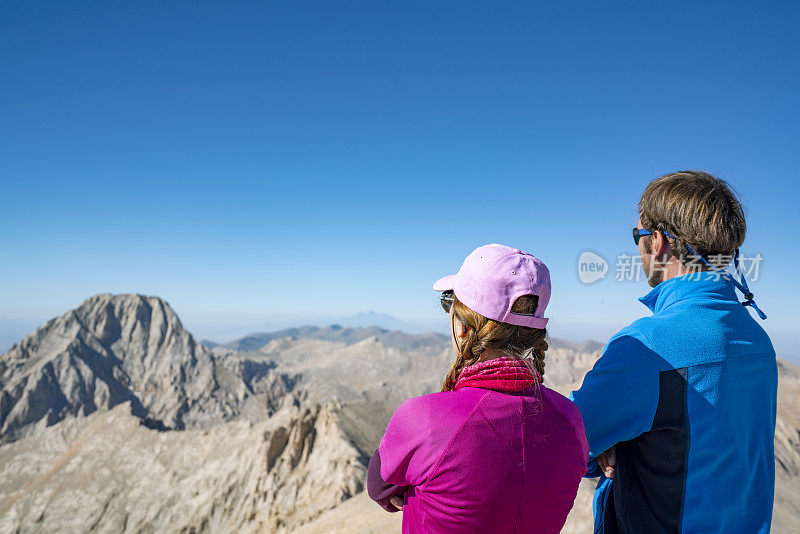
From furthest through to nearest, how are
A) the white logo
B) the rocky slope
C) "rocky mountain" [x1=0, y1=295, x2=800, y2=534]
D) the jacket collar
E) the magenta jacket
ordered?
the rocky slope, "rocky mountain" [x1=0, y1=295, x2=800, y2=534], the white logo, the jacket collar, the magenta jacket

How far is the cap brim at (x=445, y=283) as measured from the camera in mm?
1966

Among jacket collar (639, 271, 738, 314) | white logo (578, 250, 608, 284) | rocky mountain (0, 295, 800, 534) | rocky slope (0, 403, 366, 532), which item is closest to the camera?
jacket collar (639, 271, 738, 314)

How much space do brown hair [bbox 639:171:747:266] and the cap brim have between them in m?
0.98

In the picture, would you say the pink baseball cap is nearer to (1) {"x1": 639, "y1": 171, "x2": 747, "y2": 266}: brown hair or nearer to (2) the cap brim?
(2) the cap brim

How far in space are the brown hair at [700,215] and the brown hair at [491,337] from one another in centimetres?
72

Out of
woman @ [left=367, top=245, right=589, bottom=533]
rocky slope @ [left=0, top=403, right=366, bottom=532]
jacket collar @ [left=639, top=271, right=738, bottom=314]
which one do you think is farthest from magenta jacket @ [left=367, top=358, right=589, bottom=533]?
rocky slope @ [left=0, top=403, right=366, bottom=532]

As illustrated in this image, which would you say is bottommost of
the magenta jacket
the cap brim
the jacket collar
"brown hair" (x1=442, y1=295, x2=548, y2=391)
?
the magenta jacket

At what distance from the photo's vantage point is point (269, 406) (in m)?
59.4

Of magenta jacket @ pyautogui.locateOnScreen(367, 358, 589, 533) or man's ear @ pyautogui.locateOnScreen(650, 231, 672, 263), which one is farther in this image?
man's ear @ pyautogui.locateOnScreen(650, 231, 672, 263)

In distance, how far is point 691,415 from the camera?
5.68 feet

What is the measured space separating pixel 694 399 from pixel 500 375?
77 cm

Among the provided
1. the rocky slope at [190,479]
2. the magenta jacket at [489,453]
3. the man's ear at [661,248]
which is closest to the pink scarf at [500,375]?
the magenta jacket at [489,453]

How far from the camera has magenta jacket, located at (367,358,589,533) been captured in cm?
161

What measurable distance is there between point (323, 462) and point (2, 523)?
17.1 meters
